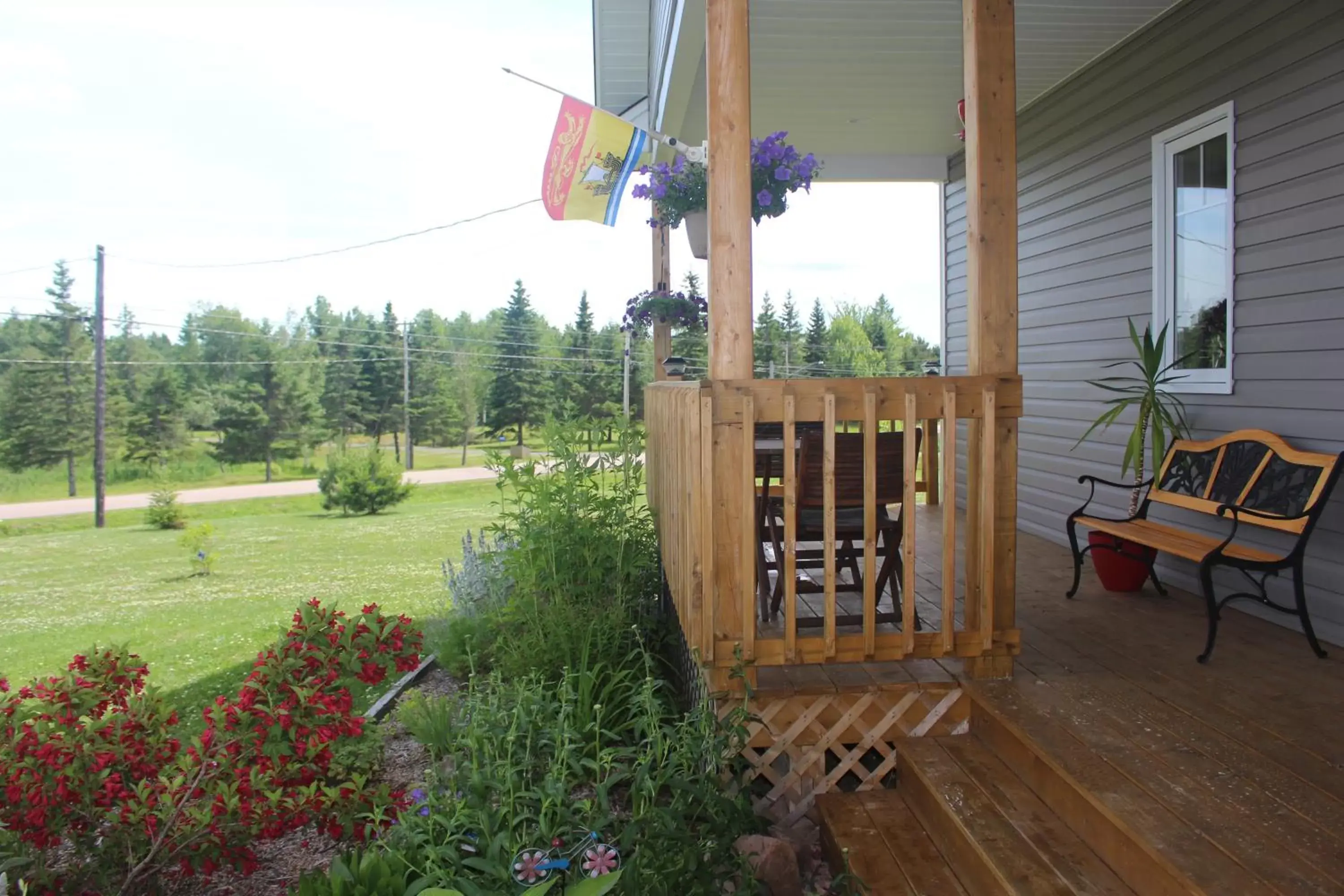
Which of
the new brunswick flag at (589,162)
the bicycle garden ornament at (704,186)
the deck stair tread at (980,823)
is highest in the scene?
the new brunswick flag at (589,162)

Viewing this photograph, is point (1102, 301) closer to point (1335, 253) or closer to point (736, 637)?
point (1335, 253)

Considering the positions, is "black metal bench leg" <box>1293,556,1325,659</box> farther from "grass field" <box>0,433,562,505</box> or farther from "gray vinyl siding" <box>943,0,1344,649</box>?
"grass field" <box>0,433,562,505</box>

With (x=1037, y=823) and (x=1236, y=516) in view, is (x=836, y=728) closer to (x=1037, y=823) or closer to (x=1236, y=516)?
(x=1037, y=823)

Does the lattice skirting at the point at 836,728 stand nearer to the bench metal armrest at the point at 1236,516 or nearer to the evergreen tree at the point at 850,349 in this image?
the bench metal armrest at the point at 1236,516

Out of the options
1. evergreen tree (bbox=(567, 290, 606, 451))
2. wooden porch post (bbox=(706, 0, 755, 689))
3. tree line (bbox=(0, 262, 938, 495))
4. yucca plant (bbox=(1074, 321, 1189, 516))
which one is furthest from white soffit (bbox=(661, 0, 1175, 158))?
evergreen tree (bbox=(567, 290, 606, 451))

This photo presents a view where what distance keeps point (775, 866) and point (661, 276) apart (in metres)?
4.96

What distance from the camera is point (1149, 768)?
7.41 feet

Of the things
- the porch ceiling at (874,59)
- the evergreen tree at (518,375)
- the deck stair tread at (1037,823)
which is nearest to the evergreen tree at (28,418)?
the evergreen tree at (518,375)

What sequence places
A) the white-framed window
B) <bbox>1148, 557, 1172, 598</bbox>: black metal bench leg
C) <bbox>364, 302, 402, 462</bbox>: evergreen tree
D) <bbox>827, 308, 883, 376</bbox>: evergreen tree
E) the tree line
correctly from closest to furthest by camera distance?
the white-framed window
<bbox>1148, 557, 1172, 598</bbox>: black metal bench leg
<bbox>827, 308, 883, 376</bbox>: evergreen tree
the tree line
<bbox>364, 302, 402, 462</bbox>: evergreen tree

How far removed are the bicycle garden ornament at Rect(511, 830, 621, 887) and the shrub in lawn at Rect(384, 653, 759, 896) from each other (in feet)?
0.11

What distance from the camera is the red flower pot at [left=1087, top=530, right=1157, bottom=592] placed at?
427cm

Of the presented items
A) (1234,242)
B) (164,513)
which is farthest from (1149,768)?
(164,513)

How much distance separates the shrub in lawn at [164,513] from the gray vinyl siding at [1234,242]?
Result: 62.0ft

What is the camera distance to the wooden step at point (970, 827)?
2.02 metres
